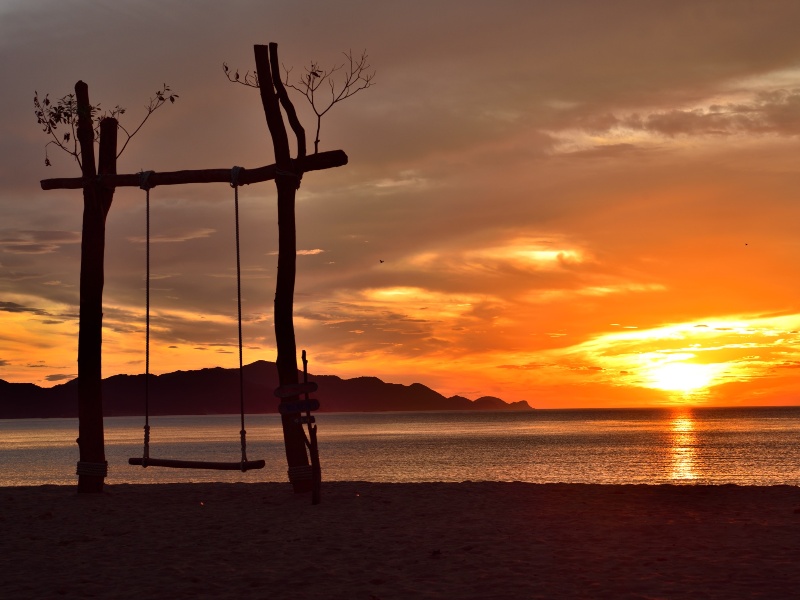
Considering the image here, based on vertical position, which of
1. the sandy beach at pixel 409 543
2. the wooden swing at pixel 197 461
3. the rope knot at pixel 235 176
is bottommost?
the sandy beach at pixel 409 543

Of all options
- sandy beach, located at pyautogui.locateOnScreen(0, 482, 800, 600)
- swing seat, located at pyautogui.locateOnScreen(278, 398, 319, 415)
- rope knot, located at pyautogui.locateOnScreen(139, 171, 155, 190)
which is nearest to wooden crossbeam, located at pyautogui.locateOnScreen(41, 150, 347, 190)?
rope knot, located at pyautogui.locateOnScreen(139, 171, 155, 190)

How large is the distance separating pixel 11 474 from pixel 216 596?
67496 millimetres

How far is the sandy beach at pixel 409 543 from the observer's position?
9.50 metres

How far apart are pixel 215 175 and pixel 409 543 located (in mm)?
8514

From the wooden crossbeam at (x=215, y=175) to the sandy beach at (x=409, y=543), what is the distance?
20.5 ft

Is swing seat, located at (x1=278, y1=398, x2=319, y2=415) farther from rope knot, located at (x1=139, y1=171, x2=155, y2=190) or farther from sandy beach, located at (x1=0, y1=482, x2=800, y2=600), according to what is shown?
rope knot, located at (x1=139, y1=171, x2=155, y2=190)

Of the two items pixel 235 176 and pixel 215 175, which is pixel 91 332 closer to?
pixel 215 175

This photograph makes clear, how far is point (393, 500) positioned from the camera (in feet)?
53.5

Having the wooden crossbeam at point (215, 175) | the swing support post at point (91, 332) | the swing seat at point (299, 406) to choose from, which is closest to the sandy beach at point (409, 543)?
the swing support post at point (91, 332)

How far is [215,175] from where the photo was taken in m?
17.0

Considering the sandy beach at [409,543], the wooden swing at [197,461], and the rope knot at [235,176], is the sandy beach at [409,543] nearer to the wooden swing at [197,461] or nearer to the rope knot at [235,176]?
the wooden swing at [197,461]

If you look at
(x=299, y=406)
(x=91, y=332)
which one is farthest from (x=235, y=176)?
(x=299, y=406)

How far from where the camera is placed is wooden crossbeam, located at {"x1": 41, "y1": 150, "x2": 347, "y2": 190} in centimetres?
1658

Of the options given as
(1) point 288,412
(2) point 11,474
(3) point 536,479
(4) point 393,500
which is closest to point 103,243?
(1) point 288,412
